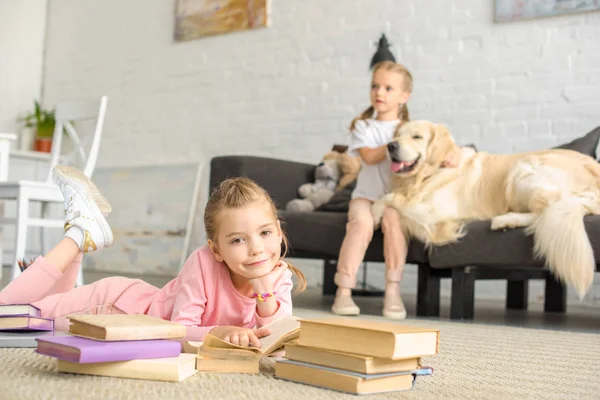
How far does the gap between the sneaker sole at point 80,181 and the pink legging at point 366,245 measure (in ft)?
3.53

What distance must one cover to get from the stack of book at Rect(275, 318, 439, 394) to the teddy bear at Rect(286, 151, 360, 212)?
6.62ft

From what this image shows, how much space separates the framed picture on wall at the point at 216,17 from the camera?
14.9 feet

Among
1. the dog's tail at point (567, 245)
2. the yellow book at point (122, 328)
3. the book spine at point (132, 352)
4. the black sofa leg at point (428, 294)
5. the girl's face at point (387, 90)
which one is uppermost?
the girl's face at point (387, 90)

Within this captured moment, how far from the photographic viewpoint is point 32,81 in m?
5.52

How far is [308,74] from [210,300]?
10.4 ft

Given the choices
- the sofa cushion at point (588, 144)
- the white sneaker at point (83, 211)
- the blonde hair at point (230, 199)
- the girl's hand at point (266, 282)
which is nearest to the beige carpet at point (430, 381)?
the girl's hand at point (266, 282)

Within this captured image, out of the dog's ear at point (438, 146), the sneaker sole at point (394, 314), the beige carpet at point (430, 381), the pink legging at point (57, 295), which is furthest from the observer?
the dog's ear at point (438, 146)

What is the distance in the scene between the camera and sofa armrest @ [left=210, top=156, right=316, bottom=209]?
297cm

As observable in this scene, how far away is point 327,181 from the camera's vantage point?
3234 millimetres

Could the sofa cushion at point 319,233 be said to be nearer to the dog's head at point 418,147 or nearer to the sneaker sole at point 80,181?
the dog's head at point 418,147

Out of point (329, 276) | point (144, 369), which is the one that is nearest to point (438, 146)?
point (329, 276)

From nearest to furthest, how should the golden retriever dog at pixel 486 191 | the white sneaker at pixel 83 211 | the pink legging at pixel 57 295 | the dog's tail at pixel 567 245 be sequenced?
the pink legging at pixel 57 295, the white sneaker at pixel 83 211, the dog's tail at pixel 567 245, the golden retriever dog at pixel 486 191

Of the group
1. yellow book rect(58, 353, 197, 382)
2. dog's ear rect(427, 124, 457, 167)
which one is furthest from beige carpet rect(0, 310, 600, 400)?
dog's ear rect(427, 124, 457, 167)

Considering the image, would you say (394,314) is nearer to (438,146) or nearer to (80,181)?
(438,146)
